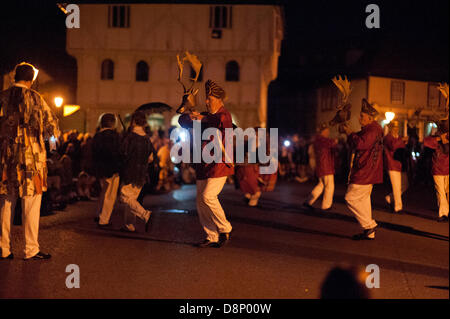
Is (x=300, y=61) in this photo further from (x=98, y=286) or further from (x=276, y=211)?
(x=98, y=286)

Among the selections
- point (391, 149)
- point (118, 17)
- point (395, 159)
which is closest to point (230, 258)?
point (391, 149)

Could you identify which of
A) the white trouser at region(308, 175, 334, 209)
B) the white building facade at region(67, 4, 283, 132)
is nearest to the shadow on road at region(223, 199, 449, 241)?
the white trouser at region(308, 175, 334, 209)

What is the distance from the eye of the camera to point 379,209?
1221 cm

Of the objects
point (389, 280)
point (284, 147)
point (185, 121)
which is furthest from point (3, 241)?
point (284, 147)

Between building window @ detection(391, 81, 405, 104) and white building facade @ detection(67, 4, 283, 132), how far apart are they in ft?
33.4

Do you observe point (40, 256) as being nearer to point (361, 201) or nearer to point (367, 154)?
point (361, 201)

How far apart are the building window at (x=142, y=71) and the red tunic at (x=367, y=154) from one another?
23304mm

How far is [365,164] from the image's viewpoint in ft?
25.6

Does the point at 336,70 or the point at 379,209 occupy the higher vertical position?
the point at 336,70

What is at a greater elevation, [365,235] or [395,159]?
[395,159]

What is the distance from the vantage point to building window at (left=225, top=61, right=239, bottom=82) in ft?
97.8

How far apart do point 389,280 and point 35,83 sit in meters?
4.32

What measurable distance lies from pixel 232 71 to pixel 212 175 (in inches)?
953
